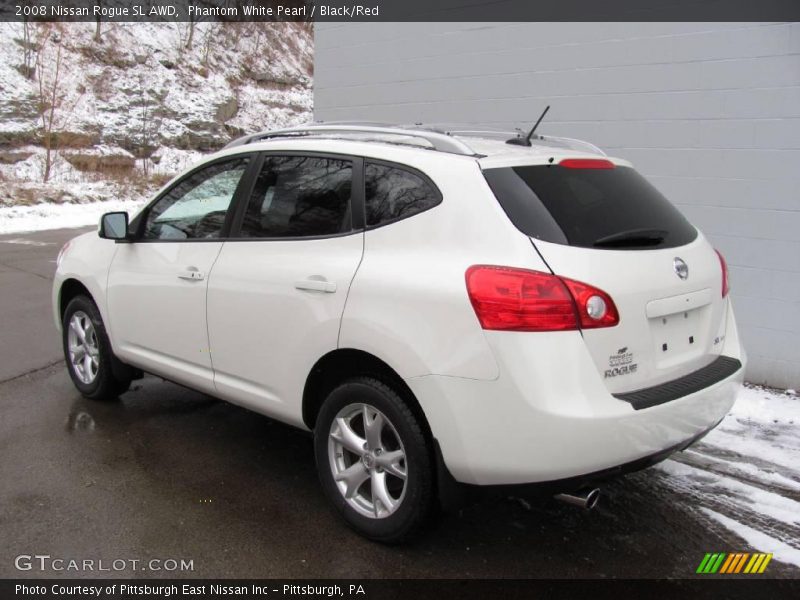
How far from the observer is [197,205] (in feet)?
13.3

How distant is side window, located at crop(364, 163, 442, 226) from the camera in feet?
9.62

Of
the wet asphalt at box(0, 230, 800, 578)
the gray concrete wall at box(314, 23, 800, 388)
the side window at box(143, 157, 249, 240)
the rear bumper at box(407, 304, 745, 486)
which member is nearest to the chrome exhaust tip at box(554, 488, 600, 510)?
the rear bumper at box(407, 304, 745, 486)

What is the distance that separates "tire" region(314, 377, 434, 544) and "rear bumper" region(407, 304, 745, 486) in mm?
164

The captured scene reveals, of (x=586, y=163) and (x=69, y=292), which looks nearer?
(x=586, y=163)

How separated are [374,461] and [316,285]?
2.65 ft

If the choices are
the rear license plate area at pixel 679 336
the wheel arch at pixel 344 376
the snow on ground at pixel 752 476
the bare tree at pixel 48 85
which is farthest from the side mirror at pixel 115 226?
the bare tree at pixel 48 85

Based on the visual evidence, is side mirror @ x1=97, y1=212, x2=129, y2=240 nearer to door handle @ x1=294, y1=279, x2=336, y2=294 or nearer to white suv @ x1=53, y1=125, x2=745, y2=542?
white suv @ x1=53, y1=125, x2=745, y2=542

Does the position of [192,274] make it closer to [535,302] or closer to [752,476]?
[535,302]

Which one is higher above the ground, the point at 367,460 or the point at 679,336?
the point at 679,336

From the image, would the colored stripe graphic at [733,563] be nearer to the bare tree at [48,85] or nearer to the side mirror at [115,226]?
the side mirror at [115,226]

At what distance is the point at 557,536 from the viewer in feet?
10.5

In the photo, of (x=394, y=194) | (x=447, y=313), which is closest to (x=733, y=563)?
(x=447, y=313)

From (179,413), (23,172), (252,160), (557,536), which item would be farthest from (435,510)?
(23,172)

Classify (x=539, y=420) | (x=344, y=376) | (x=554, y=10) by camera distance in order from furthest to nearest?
(x=554, y=10), (x=344, y=376), (x=539, y=420)
